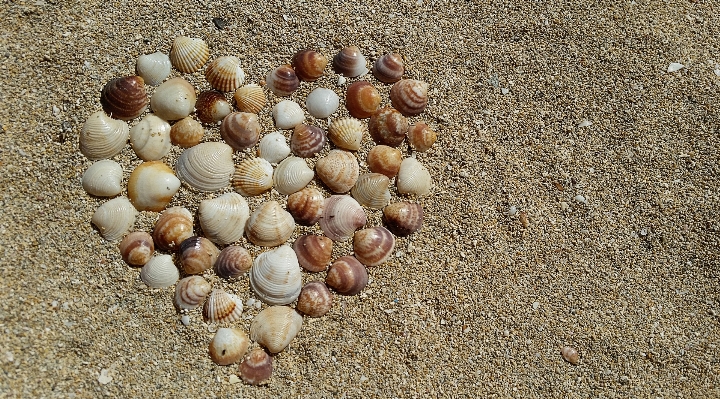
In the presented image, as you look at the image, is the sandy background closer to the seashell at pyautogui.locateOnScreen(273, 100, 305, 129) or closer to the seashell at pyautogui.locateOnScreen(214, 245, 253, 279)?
the seashell at pyautogui.locateOnScreen(214, 245, 253, 279)

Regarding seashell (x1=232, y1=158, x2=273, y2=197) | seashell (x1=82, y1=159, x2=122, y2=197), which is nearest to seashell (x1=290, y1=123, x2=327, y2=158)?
seashell (x1=232, y1=158, x2=273, y2=197)

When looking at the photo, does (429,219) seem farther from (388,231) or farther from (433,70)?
(433,70)

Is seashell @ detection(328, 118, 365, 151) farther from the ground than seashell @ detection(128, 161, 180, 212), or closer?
farther from the ground

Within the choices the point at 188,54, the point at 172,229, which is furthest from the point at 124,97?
the point at 172,229

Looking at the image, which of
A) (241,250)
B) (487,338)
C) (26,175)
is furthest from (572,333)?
(26,175)

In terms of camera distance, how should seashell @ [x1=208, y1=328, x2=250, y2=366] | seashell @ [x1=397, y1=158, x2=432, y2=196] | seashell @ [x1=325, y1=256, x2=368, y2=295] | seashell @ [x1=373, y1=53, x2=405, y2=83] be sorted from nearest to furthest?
seashell @ [x1=208, y1=328, x2=250, y2=366]
seashell @ [x1=325, y1=256, x2=368, y2=295]
seashell @ [x1=397, y1=158, x2=432, y2=196]
seashell @ [x1=373, y1=53, x2=405, y2=83]

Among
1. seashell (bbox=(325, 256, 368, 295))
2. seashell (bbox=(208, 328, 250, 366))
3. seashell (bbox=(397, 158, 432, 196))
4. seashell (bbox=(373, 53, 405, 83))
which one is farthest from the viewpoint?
seashell (bbox=(373, 53, 405, 83))

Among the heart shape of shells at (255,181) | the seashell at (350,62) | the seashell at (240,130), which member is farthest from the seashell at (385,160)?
the seashell at (240,130)
